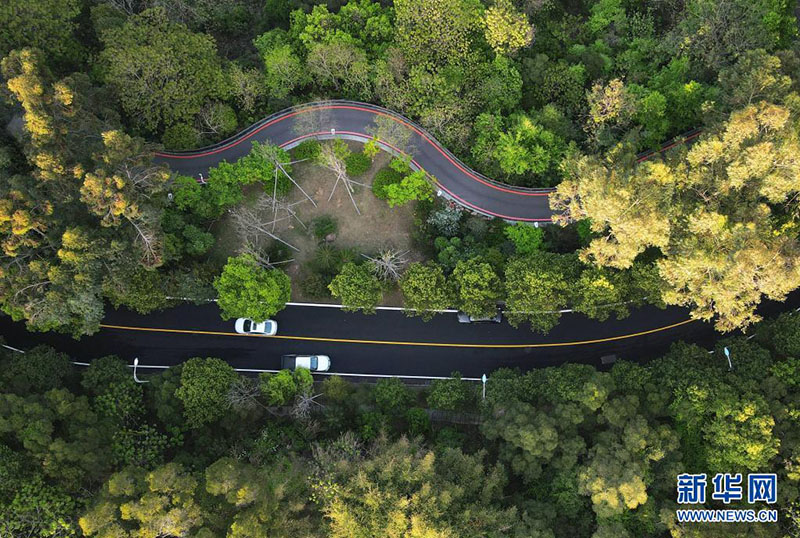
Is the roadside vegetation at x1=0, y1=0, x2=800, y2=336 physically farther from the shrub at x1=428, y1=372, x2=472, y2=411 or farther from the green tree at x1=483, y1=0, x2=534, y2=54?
the shrub at x1=428, y1=372, x2=472, y2=411

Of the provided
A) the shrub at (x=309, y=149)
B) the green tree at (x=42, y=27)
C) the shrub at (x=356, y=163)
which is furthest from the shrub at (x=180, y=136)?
the shrub at (x=356, y=163)

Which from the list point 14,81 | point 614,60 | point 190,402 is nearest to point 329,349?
point 190,402

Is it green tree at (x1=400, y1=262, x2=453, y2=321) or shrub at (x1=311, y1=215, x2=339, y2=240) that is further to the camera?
shrub at (x1=311, y1=215, x2=339, y2=240)

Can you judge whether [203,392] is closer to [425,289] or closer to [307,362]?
[307,362]

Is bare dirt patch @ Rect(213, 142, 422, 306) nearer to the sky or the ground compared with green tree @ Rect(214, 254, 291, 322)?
nearer to the sky

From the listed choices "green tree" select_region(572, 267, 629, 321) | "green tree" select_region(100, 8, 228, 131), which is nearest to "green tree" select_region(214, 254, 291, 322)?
"green tree" select_region(100, 8, 228, 131)

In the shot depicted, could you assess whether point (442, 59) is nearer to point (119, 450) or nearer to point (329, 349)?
point (329, 349)

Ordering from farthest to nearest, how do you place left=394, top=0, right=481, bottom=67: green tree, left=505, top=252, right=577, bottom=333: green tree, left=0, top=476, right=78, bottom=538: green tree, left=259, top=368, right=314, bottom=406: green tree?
left=394, top=0, right=481, bottom=67: green tree
left=505, top=252, right=577, bottom=333: green tree
left=259, top=368, right=314, bottom=406: green tree
left=0, top=476, right=78, bottom=538: green tree
